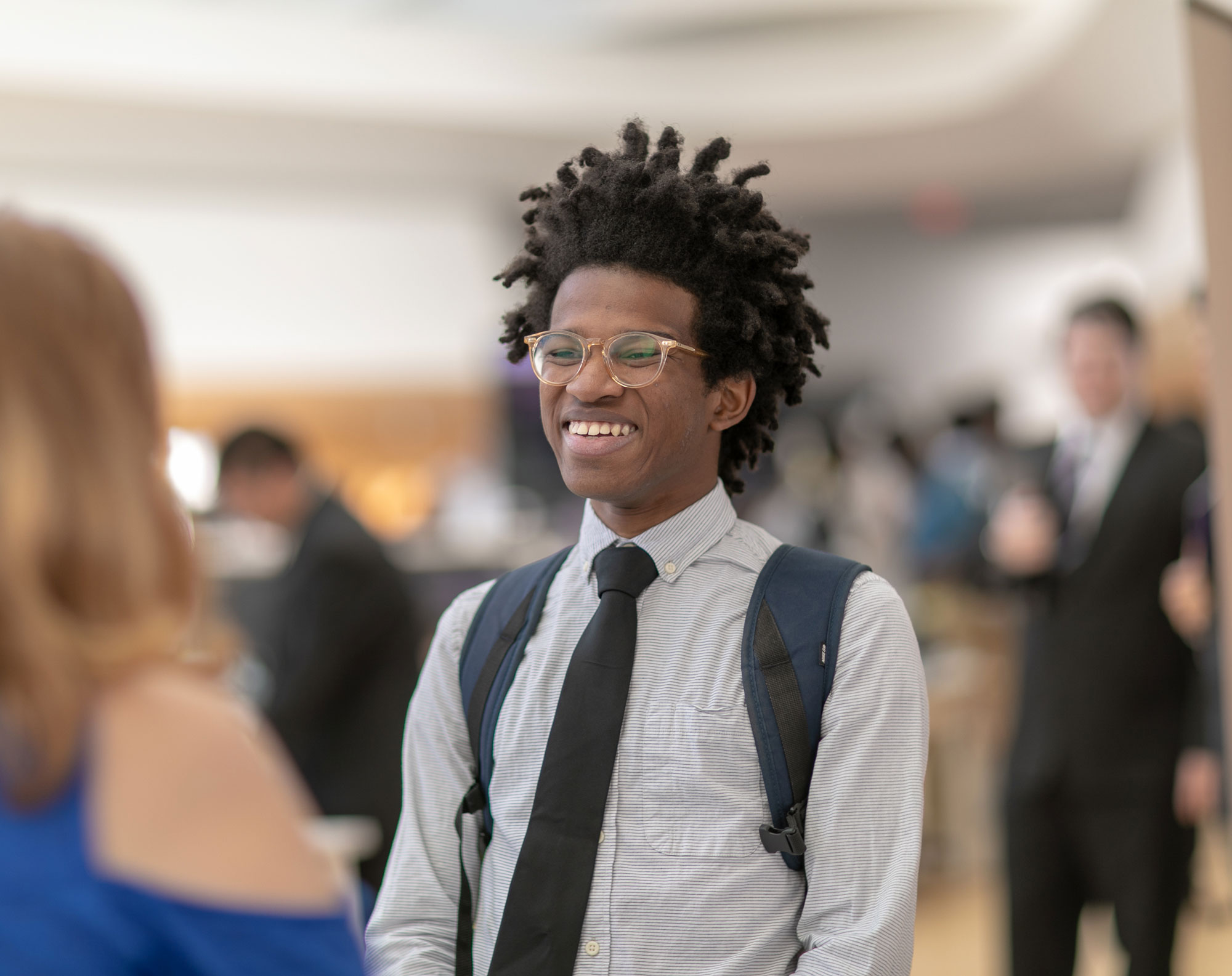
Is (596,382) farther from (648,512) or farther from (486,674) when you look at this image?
(486,674)

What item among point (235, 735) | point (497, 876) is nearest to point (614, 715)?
point (497, 876)

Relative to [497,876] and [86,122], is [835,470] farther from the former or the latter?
[497,876]

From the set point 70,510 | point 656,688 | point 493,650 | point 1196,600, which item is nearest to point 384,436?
point 1196,600

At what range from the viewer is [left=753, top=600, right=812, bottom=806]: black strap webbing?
48.7 inches

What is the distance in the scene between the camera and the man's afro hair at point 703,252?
4.50 feet

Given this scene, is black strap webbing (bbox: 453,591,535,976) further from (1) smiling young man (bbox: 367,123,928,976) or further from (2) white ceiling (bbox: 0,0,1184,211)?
(2) white ceiling (bbox: 0,0,1184,211)

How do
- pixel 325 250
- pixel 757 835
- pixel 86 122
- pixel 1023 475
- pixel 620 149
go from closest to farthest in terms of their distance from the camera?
pixel 757 835 < pixel 620 149 < pixel 1023 475 < pixel 86 122 < pixel 325 250

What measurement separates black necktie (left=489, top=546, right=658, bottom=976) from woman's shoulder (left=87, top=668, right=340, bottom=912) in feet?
1.40

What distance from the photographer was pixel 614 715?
128 cm

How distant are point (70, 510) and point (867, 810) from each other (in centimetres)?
78

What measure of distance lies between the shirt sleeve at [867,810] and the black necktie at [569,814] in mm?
208

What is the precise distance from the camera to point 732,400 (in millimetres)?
1425

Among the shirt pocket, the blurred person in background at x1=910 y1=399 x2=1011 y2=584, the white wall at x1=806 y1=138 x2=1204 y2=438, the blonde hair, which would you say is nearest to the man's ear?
the shirt pocket

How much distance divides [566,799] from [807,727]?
0.25m
